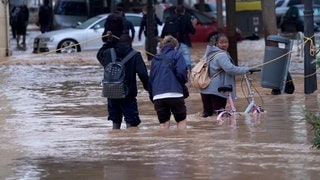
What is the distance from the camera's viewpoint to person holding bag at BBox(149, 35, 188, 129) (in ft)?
38.8

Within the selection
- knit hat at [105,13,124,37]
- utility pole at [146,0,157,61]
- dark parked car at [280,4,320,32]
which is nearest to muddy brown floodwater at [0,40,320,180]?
knit hat at [105,13,124,37]

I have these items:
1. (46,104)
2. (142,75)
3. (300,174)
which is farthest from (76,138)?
(46,104)

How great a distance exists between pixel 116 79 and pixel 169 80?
0.71 metres

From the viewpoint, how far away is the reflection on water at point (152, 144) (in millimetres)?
9133

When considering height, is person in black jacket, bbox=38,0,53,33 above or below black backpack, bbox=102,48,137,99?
below

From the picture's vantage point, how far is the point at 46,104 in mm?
16547

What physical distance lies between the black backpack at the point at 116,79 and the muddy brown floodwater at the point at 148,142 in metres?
0.53

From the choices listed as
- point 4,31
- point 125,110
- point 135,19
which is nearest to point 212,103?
→ point 125,110

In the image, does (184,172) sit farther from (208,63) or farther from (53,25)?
(53,25)

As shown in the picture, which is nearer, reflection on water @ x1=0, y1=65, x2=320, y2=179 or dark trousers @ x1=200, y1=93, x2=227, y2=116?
reflection on water @ x1=0, y1=65, x2=320, y2=179

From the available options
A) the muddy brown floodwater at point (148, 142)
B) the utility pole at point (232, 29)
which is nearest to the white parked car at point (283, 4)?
the utility pole at point (232, 29)

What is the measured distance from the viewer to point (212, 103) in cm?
1375

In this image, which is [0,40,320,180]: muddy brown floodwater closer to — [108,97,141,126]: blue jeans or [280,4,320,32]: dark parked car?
[108,97,141,126]: blue jeans

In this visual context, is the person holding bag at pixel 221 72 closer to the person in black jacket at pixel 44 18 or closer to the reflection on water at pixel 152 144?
the reflection on water at pixel 152 144
